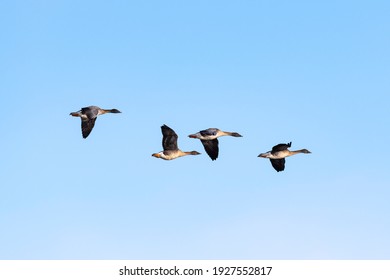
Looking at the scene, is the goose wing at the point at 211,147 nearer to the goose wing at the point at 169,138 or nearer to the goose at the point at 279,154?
the goose wing at the point at 169,138

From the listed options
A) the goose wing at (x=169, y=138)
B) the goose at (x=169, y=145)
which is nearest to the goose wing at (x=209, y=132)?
the goose at (x=169, y=145)

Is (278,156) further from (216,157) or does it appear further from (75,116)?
(75,116)

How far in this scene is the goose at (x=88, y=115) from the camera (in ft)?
106

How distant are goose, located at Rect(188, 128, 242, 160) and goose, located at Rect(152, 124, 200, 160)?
42.4 inches

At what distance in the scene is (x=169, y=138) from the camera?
30438 millimetres

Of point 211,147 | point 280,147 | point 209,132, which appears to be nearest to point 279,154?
point 280,147

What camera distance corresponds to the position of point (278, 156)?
3216 centimetres

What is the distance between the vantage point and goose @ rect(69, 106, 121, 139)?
1272 inches

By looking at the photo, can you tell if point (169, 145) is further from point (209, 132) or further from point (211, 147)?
point (211, 147)

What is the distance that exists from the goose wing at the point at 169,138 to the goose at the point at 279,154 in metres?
3.94

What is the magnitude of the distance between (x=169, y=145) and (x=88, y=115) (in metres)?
4.08
